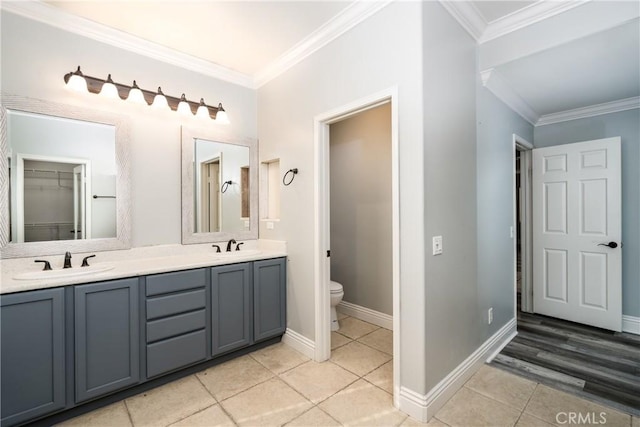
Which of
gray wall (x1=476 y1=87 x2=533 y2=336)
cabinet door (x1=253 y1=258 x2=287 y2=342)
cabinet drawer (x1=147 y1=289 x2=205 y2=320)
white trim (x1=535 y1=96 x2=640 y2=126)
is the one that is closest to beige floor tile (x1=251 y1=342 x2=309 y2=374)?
cabinet door (x1=253 y1=258 x2=287 y2=342)

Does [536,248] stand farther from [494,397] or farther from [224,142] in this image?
[224,142]

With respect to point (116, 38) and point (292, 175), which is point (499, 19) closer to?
point (292, 175)

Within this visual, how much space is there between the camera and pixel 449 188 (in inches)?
77.6

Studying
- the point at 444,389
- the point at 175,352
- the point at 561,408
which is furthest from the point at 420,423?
the point at 175,352

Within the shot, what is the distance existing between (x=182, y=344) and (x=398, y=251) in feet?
5.56

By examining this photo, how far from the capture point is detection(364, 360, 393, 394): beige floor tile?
206 cm

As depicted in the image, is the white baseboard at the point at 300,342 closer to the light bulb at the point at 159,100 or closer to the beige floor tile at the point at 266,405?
the beige floor tile at the point at 266,405

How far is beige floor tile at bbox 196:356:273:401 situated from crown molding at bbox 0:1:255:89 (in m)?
2.60

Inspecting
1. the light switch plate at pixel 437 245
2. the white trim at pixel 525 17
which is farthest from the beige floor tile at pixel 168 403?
the white trim at pixel 525 17

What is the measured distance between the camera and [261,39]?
2.39 meters

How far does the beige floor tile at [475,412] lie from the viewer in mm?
1709

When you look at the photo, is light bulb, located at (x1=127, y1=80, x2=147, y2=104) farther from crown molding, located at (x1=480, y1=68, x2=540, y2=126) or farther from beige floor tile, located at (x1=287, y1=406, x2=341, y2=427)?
crown molding, located at (x1=480, y1=68, x2=540, y2=126)

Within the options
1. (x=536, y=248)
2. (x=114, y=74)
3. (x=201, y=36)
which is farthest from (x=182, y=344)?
(x=536, y=248)

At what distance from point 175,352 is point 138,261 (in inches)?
30.8
